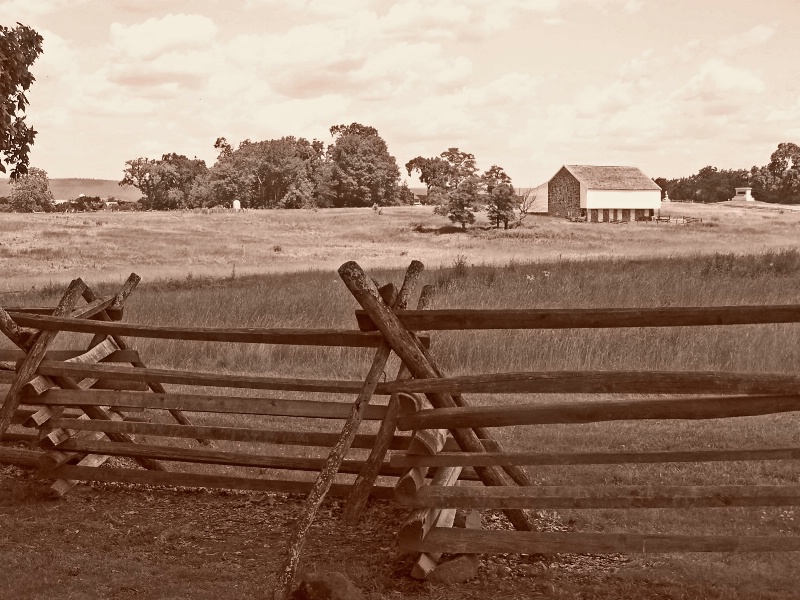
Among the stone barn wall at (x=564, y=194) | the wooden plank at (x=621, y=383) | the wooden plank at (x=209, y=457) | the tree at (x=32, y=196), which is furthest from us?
the tree at (x=32, y=196)

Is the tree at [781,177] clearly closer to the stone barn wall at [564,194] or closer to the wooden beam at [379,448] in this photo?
the stone barn wall at [564,194]

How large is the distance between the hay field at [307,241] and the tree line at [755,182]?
32.2 meters

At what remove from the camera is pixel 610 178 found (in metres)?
91.3

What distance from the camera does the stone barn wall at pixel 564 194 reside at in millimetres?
91688

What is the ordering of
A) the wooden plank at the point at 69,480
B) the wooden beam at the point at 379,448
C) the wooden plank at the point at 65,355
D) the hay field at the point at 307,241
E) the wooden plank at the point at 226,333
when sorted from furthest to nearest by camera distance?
the hay field at the point at 307,241, the wooden plank at the point at 65,355, the wooden plank at the point at 69,480, the wooden plank at the point at 226,333, the wooden beam at the point at 379,448

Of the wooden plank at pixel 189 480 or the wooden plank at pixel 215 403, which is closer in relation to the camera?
the wooden plank at pixel 215 403

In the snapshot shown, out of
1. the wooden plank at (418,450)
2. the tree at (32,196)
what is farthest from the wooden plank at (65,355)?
the tree at (32,196)

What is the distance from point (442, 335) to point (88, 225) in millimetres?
58227

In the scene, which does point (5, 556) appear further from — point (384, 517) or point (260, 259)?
point (260, 259)

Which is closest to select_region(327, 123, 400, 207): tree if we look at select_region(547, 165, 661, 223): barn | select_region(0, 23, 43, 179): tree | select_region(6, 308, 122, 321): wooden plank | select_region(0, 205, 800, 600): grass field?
select_region(547, 165, 661, 223): barn

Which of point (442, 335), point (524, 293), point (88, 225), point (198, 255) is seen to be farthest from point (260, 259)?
point (442, 335)

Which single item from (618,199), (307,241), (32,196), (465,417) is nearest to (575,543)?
(465,417)

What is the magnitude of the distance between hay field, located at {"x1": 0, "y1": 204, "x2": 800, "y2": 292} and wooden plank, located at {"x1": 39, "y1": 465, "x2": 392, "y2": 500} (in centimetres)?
2789

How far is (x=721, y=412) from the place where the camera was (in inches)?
199
